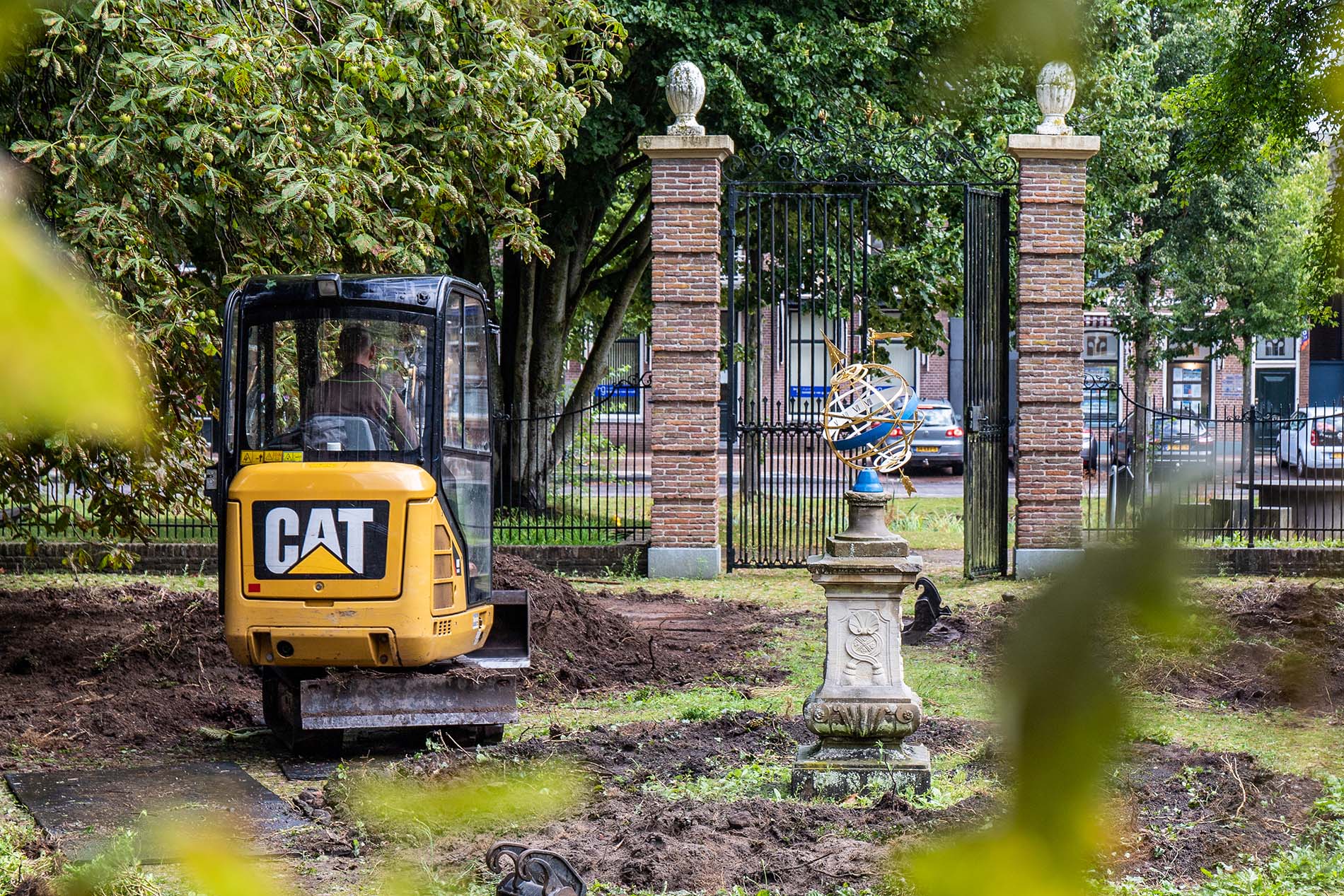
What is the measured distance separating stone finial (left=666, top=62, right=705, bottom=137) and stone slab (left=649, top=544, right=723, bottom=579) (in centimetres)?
422

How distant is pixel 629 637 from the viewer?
10.9 meters

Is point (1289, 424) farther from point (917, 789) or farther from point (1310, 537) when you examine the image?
point (917, 789)

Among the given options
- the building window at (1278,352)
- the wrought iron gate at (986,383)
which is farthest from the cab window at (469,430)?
the building window at (1278,352)

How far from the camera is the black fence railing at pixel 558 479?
15047mm

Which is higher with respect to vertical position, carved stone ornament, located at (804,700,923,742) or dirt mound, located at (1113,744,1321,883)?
carved stone ornament, located at (804,700,923,742)

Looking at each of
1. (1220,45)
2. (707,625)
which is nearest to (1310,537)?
(707,625)

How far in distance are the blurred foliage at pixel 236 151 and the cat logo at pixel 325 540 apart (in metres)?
0.90

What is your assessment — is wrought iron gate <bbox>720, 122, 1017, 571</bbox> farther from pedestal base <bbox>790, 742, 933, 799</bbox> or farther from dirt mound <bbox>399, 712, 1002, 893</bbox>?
pedestal base <bbox>790, 742, 933, 799</bbox>

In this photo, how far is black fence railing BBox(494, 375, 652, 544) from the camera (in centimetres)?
1505

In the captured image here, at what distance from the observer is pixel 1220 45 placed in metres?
→ 5.75

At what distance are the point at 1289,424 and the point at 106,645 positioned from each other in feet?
38.1

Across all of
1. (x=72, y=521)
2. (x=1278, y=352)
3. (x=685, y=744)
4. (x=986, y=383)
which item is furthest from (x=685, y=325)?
(x=1278, y=352)

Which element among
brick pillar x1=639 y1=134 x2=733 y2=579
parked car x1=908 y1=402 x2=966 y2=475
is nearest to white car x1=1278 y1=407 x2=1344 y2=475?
brick pillar x1=639 y1=134 x2=733 y2=579

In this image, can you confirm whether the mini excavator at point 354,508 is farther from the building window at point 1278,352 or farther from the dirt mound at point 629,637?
the building window at point 1278,352
